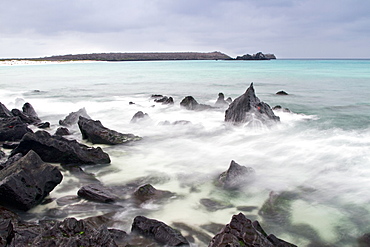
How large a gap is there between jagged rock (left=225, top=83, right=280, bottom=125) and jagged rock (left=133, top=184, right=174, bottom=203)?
20.8ft

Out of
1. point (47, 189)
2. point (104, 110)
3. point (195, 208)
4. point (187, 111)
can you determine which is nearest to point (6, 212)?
point (47, 189)

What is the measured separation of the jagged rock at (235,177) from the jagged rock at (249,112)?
503 cm

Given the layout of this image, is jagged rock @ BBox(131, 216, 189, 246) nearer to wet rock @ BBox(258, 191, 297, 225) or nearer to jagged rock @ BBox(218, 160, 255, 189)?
wet rock @ BBox(258, 191, 297, 225)

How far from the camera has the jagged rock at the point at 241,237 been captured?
12.3 ft

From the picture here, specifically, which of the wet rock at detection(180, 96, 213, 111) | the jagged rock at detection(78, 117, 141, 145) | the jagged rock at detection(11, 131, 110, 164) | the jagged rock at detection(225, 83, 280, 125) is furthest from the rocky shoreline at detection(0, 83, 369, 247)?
the wet rock at detection(180, 96, 213, 111)

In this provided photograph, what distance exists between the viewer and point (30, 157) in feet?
18.7

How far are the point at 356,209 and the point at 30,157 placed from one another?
6096mm

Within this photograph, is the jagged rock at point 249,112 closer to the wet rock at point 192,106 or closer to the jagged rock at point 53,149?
the wet rock at point 192,106

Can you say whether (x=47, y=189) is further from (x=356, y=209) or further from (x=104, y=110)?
(x=104, y=110)

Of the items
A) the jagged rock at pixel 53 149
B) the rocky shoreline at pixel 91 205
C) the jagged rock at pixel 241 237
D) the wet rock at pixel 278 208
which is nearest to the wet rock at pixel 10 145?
the rocky shoreline at pixel 91 205

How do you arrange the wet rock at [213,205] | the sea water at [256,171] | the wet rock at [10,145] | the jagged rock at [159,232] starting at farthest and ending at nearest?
the wet rock at [10,145] → the wet rock at [213,205] → the sea water at [256,171] → the jagged rock at [159,232]

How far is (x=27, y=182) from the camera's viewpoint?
17.5 ft

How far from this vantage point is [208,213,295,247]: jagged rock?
3.76 meters

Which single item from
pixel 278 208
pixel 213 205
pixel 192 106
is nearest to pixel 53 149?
pixel 213 205
